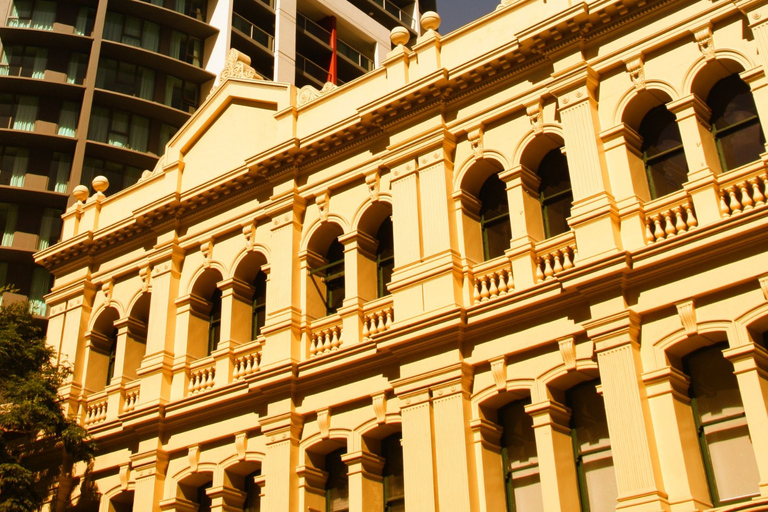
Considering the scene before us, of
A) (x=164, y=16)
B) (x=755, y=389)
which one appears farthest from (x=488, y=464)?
(x=164, y=16)

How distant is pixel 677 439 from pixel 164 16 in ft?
114

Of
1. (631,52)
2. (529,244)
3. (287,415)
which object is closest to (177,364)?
(287,415)

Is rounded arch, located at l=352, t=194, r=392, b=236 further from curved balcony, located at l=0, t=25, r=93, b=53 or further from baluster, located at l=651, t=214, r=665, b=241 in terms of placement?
curved balcony, located at l=0, t=25, r=93, b=53

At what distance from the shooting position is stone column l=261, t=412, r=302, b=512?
63.5 ft

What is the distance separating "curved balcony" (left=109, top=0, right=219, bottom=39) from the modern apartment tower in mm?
50

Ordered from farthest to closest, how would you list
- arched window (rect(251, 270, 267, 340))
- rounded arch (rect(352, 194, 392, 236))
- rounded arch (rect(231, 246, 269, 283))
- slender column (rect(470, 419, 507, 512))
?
rounded arch (rect(231, 246, 269, 283)), arched window (rect(251, 270, 267, 340)), rounded arch (rect(352, 194, 392, 236)), slender column (rect(470, 419, 507, 512))

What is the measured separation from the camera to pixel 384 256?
846 inches

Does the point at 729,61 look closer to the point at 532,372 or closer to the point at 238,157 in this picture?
the point at 532,372

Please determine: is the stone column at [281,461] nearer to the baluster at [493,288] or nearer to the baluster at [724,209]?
the baluster at [493,288]

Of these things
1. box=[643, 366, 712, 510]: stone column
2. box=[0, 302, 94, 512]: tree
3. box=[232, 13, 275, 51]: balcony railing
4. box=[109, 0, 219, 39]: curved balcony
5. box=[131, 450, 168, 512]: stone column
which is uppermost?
box=[232, 13, 275, 51]: balcony railing

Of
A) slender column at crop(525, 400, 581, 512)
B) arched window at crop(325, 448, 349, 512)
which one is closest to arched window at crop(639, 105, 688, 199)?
slender column at crop(525, 400, 581, 512)

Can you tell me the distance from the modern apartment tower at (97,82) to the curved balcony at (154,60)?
1.7 inches

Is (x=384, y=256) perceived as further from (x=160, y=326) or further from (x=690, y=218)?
(x=690, y=218)

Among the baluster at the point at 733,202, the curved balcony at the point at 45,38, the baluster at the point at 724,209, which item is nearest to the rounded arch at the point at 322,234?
the baluster at the point at 724,209
